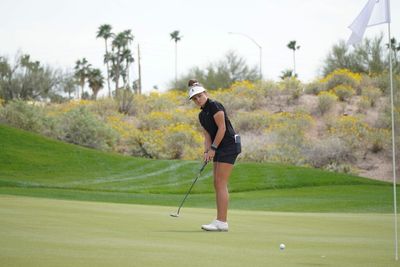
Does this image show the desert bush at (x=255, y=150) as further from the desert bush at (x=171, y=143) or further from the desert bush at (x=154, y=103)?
the desert bush at (x=154, y=103)

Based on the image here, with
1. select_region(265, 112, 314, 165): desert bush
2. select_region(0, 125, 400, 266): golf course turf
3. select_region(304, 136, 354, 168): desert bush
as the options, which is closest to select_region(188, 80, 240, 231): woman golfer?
select_region(0, 125, 400, 266): golf course turf

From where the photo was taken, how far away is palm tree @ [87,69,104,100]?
3669 inches

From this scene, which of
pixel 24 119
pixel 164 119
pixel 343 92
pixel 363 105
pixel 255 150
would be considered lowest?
pixel 255 150

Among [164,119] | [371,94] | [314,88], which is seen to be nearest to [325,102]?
[371,94]

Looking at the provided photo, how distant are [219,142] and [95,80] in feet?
272

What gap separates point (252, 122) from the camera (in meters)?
48.6

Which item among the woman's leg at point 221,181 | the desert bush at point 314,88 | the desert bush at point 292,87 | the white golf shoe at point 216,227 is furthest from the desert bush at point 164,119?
the white golf shoe at point 216,227

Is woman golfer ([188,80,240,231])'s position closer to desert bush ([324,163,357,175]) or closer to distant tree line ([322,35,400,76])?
desert bush ([324,163,357,175])

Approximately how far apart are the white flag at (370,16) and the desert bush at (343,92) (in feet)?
152

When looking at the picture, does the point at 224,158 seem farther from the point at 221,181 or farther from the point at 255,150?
the point at 255,150

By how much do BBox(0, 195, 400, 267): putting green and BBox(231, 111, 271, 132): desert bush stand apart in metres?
34.6

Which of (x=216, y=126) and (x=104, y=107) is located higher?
(x=104, y=107)

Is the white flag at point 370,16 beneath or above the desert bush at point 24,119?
beneath

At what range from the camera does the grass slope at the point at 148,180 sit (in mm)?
25656
